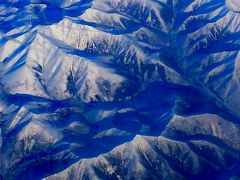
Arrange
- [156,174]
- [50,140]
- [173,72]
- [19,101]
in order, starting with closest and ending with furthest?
[156,174]
[50,140]
[19,101]
[173,72]

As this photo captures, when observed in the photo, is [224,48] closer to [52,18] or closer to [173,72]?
[173,72]

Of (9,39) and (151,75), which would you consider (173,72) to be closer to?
(151,75)

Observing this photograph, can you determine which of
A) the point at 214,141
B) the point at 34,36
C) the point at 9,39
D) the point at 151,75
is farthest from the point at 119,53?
the point at 214,141

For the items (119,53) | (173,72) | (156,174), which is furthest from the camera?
(119,53)

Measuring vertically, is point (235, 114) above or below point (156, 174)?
above

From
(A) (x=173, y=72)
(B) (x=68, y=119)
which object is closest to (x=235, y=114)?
(A) (x=173, y=72)

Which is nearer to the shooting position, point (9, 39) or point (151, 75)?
point (151, 75)
